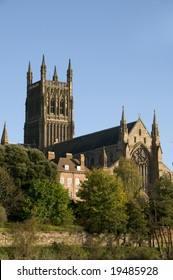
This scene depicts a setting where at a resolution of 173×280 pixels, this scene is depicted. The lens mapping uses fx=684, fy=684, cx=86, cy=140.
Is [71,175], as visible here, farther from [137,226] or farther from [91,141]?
[91,141]

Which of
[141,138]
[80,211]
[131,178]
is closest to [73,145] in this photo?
[141,138]

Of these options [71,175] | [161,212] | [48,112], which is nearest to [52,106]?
[48,112]

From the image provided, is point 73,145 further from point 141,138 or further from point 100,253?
point 100,253

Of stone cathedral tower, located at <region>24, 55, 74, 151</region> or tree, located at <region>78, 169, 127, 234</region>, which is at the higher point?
stone cathedral tower, located at <region>24, 55, 74, 151</region>

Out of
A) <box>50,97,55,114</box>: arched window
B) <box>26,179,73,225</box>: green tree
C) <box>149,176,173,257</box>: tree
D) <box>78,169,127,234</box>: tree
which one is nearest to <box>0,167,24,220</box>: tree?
<box>26,179,73,225</box>: green tree

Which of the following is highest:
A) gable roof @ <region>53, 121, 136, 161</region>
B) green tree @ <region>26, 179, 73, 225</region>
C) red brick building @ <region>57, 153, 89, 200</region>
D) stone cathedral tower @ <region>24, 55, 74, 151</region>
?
stone cathedral tower @ <region>24, 55, 74, 151</region>

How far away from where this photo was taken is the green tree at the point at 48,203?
58969 mm

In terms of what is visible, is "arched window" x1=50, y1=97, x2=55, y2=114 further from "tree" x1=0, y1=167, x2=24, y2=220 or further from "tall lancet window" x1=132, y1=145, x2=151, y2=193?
"tree" x1=0, y1=167, x2=24, y2=220

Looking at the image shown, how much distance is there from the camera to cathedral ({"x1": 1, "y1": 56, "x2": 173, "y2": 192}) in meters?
103
